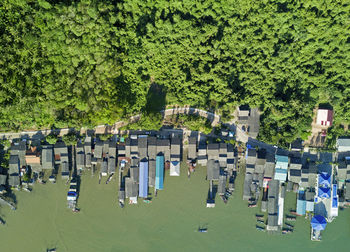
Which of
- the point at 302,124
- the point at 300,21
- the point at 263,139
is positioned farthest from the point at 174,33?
the point at 302,124

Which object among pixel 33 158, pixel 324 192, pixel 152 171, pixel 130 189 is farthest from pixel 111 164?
pixel 324 192

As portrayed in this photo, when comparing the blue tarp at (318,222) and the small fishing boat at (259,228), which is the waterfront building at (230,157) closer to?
the small fishing boat at (259,228)

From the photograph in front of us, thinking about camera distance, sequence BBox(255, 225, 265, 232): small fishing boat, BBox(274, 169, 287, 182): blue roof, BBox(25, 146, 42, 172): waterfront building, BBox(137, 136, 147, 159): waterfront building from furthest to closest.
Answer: BBox(255, 225, 265, 232): small fishing boat
BBox(137, 136, 147, 159): waterfront building
BBox(274, 169, 287, 182): blue roof
BBox(25, 146, 42, 172): waterfront building

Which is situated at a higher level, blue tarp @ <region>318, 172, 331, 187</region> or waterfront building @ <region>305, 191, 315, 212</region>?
blue tarp @ <region>318, 172, 331, 187</region>

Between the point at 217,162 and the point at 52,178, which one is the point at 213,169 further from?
the point at 52,178

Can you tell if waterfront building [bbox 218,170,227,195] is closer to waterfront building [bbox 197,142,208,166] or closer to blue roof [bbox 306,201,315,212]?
waterfront building [bbox 197,142,208,166]

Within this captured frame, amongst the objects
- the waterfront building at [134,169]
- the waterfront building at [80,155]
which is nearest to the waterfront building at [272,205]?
the waterfront building at [134,169]

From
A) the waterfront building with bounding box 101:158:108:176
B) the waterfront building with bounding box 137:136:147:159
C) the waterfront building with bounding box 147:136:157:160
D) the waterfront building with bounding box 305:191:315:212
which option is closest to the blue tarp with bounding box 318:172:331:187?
the waterfront building with bounding box 305:191:315:212
